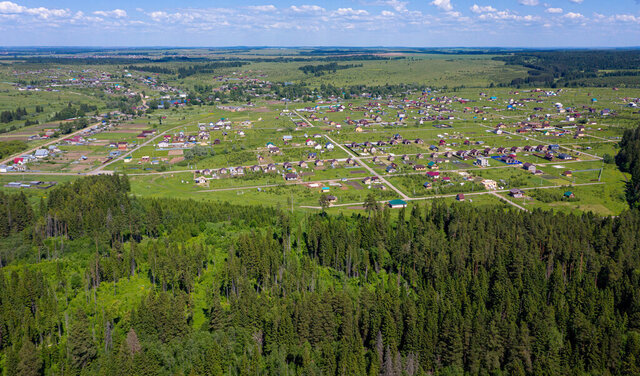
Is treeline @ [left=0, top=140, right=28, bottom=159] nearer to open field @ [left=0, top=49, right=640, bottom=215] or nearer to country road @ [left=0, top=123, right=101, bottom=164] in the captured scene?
country road @ [left=0, top=123, right=101, bottom=164]

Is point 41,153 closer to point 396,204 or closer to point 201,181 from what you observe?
point 201,181

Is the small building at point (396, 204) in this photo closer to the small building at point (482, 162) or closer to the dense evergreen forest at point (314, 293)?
the dense evergreen forest at point (314, 293)

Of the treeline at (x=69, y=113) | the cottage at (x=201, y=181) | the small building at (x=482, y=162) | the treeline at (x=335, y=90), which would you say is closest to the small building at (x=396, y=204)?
the small building at (x=482, y=162)

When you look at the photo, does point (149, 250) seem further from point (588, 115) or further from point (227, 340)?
point (588, 115)

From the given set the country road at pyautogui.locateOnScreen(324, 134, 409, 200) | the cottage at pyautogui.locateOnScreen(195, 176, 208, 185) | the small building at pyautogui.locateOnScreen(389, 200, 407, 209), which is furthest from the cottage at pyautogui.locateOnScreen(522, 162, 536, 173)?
the cottage at pyautogui.locateOnScreen(195, 176, 208, 185)

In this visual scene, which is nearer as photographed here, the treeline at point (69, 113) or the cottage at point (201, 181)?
the cottage at point (201, 181)

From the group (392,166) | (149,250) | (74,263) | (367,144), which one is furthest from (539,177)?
(74,263)
